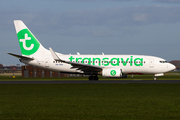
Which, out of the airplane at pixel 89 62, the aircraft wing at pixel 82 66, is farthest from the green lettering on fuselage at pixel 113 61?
the aircraft wing at pixel 82 66

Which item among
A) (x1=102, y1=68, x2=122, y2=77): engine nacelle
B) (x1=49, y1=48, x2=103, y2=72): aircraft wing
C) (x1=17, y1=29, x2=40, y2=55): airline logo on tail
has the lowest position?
(x1=102, y1=68, x2=122, y2=77): engine nacelle

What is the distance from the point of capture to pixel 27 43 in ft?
149

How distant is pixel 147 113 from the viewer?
12352 millimetres

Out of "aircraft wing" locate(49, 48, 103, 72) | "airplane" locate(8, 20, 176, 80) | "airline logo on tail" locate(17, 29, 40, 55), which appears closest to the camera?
"aircraft wing" locate(49, 48, 103, 72)

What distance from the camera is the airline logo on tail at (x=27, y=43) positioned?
45438 millimetres

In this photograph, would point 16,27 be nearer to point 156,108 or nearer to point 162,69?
point 162,69

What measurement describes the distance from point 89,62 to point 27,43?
32.8 feet

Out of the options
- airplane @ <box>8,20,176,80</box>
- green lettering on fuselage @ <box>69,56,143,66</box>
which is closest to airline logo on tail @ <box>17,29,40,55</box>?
airplane @ <box>8,20,176,80</box>

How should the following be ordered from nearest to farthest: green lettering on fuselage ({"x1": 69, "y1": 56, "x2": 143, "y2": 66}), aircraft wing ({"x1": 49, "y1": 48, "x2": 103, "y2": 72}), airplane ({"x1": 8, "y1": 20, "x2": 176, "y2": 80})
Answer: aircraft wing ({"x1": 49, "y1": 48, "x2": 103, "y2": 72}) → airplane ({"x1": 8, "y1": 20, "x2": 176, "y2": 80}) → green lettering on fuselage ({"x1": 69, "y1": 56, "x2": 143, "y2": 66})

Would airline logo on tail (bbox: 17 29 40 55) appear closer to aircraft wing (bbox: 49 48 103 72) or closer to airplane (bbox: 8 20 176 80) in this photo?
airplane (bbox: 8 20 176 80)

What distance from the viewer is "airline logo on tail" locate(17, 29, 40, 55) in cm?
4544

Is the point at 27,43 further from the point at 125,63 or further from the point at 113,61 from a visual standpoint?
the point at 125,63

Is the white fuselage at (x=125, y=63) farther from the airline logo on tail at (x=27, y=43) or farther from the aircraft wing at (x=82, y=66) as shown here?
the airline logo on tail at (x=27, y=43)

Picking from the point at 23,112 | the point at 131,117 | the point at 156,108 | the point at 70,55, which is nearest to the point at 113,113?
the point at 131,117
